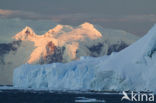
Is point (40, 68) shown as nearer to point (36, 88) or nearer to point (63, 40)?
point (36, 88)

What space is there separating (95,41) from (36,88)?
8476 cm

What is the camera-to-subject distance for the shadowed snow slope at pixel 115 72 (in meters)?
88.2

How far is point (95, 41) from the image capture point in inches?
7820

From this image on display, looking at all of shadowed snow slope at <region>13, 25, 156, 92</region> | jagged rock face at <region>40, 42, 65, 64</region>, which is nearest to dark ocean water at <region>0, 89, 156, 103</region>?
shadowed snow slope at <region>13, 25, 156, 92</region>

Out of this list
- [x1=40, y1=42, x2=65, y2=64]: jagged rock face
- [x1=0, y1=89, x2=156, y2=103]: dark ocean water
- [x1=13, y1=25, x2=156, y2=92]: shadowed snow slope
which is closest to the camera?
[x1=0, y1=89, x2=156, y2=103]: dark ocean water

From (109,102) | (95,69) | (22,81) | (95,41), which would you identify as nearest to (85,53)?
(95,41)

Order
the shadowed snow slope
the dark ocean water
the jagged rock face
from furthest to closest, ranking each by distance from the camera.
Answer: the jagged rock face < the shadowed snow slope < the dark ocean water

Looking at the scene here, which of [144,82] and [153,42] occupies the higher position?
[153,42]

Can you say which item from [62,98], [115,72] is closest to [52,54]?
[115,72]

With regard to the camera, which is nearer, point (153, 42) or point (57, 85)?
point (153, 42)

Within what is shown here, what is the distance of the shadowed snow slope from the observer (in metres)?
88.2

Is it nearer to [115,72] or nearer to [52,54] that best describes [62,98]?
[115,72]

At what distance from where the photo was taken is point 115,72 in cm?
9006

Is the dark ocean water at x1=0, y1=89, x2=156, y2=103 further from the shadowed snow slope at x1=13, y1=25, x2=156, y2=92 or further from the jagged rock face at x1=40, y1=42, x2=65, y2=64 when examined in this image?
the jagged rock face at x1=40, y1=42, x2=65, y2=64
